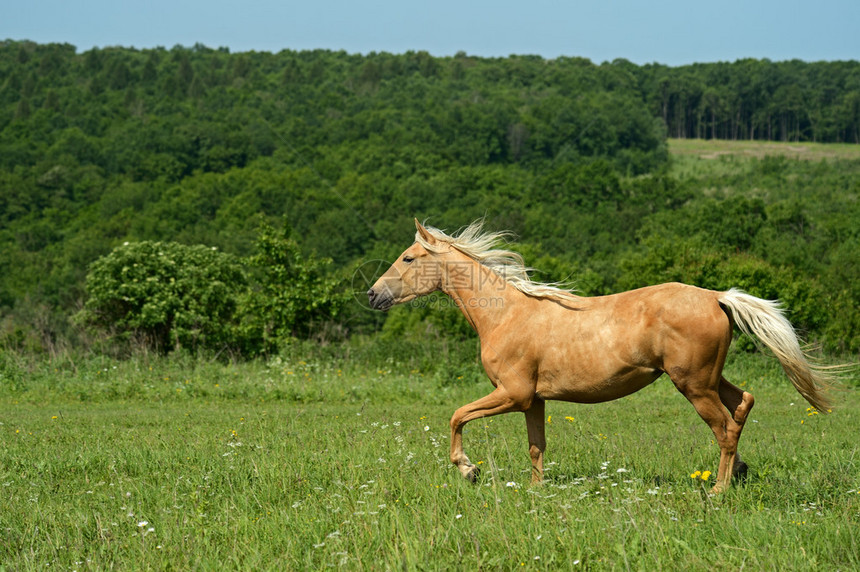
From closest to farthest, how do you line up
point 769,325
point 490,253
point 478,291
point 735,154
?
point 769,325 → point 478,291 → point 490,253 → point 735,154

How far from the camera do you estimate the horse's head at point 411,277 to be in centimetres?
796

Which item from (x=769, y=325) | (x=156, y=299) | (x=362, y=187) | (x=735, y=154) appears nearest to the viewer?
(x=769, y=325)

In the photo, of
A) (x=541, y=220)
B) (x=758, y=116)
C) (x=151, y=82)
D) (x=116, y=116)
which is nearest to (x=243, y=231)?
(x=541, y=220)

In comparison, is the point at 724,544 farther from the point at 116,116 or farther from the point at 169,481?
the point at 116,116

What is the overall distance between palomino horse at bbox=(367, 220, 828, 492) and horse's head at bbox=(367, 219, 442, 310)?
19mm

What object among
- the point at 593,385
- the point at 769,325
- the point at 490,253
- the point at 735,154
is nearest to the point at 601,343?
the point at 593,385

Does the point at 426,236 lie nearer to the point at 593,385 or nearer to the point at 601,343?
the point at 601,343

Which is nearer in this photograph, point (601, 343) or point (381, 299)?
point (601, 343)

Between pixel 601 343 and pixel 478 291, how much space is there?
4.81 ft

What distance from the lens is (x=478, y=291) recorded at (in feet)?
25.8

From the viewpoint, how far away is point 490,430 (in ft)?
35.1

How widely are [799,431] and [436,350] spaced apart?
9101mm

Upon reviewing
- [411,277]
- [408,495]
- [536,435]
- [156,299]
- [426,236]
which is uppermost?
[426,236]

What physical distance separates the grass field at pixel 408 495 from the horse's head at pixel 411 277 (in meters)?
1.65
